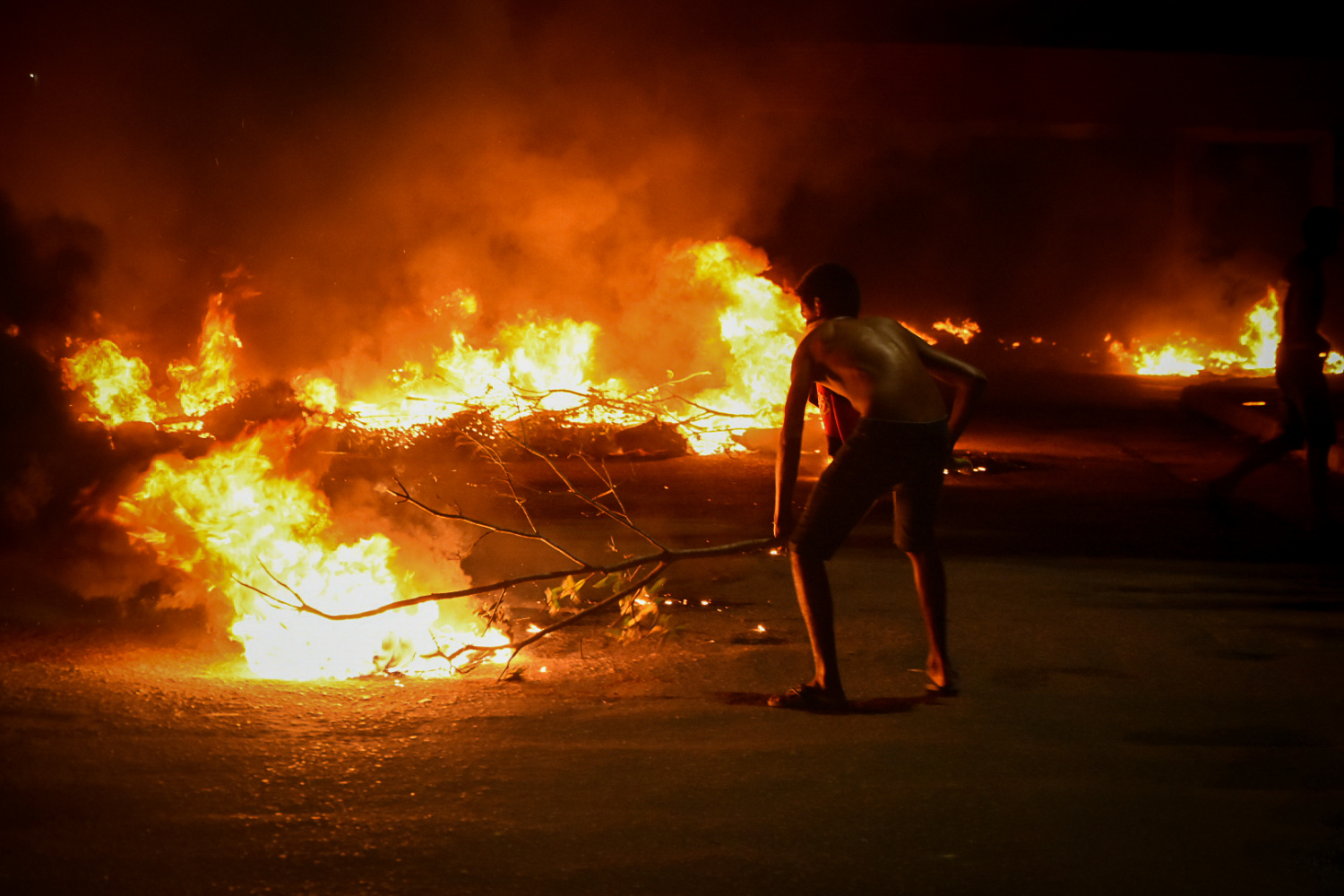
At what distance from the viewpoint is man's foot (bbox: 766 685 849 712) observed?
14.5 ft

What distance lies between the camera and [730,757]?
12.8ft

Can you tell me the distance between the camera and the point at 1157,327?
27.5 metres

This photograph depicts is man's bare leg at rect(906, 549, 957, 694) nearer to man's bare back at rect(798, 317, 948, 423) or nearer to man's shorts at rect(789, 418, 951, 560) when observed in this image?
man's shorts at rect(789, 418, 951, 560)

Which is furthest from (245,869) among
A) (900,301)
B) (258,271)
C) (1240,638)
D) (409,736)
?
(900,301)

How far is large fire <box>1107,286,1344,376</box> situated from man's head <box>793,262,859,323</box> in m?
20.4

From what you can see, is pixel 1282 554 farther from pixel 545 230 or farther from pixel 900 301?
pixel 900 301

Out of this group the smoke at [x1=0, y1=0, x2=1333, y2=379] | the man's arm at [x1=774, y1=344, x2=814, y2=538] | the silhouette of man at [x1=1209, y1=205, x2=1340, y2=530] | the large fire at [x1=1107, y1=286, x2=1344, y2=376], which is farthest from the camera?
the large fire at [x1=1107, y1=286, x2=1344, y2=376]

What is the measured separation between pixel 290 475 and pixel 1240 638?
442 centimetres

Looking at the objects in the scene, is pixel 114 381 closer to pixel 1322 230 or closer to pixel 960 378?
pixel 960 378

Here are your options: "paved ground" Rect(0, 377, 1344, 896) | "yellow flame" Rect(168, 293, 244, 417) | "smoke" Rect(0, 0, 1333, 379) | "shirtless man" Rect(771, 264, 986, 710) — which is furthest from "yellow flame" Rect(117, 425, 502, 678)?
"smoke" Rect(0, 0, 1333, 379)

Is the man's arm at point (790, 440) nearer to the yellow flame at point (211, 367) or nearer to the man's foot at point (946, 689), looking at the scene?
the man's foot at point (946, 689)

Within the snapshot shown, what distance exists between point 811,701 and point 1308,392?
468 cm

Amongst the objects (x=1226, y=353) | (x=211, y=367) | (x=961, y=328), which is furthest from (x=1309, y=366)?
(x=961, y=328)

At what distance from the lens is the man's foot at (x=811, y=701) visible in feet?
14.5
